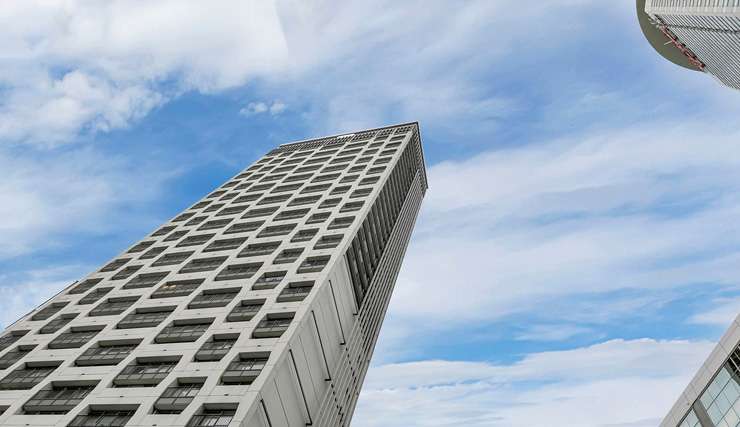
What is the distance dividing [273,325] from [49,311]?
24937 mm

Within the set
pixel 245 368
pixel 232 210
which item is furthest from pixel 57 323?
pixel 232 210

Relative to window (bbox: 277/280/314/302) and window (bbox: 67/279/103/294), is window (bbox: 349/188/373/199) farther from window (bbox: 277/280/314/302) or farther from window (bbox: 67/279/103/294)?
window (bbox: 67/279/103/294)

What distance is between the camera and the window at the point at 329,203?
201ft

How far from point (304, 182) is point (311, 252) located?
973 inches

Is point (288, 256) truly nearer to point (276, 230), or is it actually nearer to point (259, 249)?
point (259, 249)

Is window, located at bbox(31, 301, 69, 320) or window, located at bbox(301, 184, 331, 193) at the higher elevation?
window, located at bbox(301, 184, 331, 193)

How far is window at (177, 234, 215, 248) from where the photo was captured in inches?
2307

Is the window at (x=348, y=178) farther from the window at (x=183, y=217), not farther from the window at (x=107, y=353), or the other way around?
the window at (x=107, y=353)

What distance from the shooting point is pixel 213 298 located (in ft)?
150

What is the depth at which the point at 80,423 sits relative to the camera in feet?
108

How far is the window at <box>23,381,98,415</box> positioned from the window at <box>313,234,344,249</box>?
72.0 feet

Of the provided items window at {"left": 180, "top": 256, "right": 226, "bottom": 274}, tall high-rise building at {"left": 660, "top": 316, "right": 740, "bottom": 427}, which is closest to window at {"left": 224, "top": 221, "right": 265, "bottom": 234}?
window at {"left": 180, "top": 256, "right": 226, "bottom": 274}

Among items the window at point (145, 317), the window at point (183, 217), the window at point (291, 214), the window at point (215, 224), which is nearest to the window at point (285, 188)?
the window at point (291, 214)

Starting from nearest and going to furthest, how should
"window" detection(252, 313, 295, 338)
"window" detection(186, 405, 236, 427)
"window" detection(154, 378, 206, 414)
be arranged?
"window" detection(186, 405, 236, 427) < "window" detection(154, 378, 206, 414) < "window" detection(252, 313, 295, 338)
